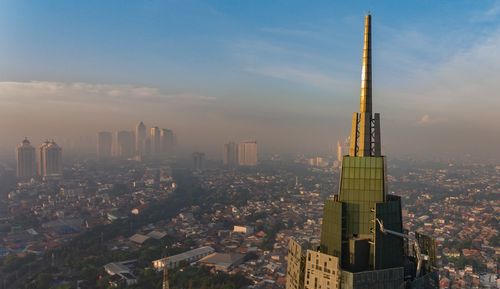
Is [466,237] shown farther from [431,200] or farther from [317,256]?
[317,256]

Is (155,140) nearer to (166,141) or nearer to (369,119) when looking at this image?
(166,141)

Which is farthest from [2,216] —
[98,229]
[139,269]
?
[139,269]

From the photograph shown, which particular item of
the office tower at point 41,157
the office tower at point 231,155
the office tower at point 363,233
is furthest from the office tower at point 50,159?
the office tower at point 363,233

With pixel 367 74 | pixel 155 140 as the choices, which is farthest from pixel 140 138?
pixel 367 74

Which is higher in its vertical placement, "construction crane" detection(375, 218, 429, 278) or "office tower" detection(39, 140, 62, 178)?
"construction crane" detection(375, 218, 429, 278)

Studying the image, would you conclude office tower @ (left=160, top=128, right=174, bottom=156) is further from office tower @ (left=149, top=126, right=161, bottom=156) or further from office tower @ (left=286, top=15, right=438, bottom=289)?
office tower @ (left=286, top=15, right=438, bottom=289)

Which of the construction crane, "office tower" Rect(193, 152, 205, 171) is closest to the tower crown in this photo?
the construction crane

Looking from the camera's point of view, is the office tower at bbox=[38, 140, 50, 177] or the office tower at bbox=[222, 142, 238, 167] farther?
the office tower at bbox=[222, 142, 238, 167]
